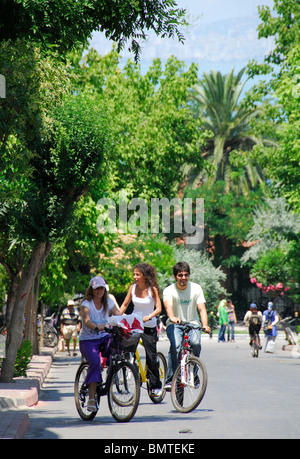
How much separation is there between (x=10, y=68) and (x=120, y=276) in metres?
22.1

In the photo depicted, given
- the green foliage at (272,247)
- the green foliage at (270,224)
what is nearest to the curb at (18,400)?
the green foliage at (272,247)

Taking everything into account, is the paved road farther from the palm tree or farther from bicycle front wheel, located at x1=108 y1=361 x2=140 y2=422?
the palm tree

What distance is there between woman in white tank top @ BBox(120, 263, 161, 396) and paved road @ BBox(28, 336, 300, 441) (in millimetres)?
450

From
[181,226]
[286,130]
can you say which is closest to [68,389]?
[286,130]

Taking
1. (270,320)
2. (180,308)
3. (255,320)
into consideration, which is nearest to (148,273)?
(180,308)

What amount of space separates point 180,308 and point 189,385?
116 centimetres

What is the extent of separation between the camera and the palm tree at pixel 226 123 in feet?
189

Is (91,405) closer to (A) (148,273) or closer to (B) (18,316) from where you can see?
(A) (148,273)

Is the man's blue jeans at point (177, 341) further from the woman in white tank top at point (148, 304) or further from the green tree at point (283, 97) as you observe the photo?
the green tree at point (283, 97)

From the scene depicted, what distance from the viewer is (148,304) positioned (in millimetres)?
12047

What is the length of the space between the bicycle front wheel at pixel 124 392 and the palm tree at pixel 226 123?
157 feet

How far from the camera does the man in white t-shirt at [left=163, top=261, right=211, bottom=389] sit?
11.2 metres

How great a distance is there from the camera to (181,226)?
55.1m
